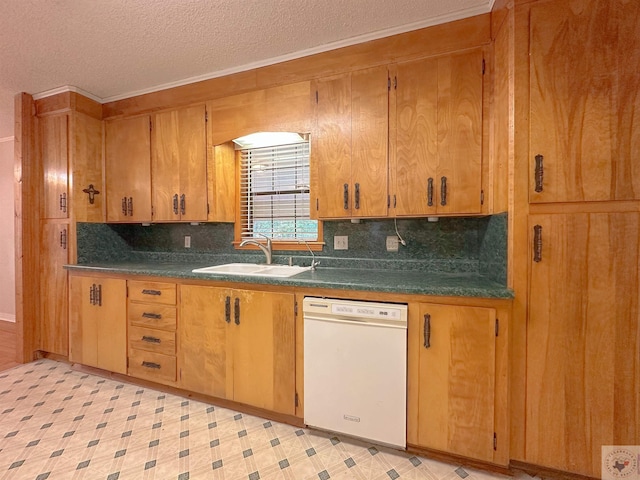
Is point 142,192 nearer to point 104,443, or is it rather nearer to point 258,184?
point 258,184

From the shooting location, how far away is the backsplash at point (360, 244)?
Answer: 75.7 inches

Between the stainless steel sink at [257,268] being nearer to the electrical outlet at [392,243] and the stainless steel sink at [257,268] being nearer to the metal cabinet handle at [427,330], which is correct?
the electrical outlet at [392,243]

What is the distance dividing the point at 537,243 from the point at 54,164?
395 cm

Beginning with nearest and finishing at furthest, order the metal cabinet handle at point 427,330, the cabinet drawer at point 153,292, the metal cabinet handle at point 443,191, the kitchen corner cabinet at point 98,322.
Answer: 1. the metal cabinet handle at point 427,330
2. the metal cabinet handle at point 443,191
3. the cabinet drawer at point 153,292
4. the kitchen corner cabinet at point 98,322

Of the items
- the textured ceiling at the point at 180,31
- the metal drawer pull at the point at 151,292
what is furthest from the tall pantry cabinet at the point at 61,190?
the metal drawer pull at the point at 151,292

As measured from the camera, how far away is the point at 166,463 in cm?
153

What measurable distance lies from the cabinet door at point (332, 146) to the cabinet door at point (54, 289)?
2496mm

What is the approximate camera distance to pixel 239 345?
1938 millimetres

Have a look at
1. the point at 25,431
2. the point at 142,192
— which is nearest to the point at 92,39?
the point at 142,192

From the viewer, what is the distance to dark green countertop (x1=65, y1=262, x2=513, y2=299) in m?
1.48

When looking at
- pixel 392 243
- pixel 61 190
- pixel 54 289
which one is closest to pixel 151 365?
pixel 54 289

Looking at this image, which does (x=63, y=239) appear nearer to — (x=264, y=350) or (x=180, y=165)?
(x=180, y=165)

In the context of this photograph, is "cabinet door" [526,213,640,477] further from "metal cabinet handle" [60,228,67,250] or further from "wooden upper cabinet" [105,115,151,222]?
"metal cabinet handle" [60,228,67,250]

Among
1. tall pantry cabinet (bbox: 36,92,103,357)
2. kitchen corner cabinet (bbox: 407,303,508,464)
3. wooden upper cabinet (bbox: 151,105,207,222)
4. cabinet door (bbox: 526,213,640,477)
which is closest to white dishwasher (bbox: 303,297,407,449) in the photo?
kitchen corner cabinet (bbox: 407,303,508,464)
